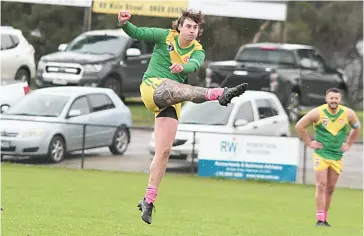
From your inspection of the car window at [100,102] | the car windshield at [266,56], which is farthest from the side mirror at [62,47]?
the car windshield at [266,56]

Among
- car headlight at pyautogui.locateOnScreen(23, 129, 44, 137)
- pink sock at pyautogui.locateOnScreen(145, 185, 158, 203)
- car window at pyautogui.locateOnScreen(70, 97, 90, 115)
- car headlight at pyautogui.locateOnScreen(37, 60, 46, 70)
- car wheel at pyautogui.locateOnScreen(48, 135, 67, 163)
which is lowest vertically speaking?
car wheel at pyautogui.locateOnScreen(48, 135, 67, 163)

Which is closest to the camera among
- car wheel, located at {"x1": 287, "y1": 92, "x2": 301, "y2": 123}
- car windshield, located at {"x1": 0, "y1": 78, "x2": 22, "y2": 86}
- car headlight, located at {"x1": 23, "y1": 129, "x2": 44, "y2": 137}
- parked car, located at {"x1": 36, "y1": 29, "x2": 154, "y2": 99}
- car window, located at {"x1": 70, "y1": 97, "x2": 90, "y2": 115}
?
car headlight, located at {"x1": 23, "y1": 129, "x2": 44, "y2": 137}

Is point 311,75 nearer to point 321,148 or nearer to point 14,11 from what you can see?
point 14,11

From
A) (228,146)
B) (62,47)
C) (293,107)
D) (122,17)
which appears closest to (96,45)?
(62,47)

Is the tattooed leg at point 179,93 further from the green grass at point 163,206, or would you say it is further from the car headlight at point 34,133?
the car headlight at point 34,133

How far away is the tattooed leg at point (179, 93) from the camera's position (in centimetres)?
995

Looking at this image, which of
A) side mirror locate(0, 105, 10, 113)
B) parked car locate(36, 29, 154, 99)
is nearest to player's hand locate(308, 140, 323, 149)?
side mirror locate(0, 105, 10, 113)

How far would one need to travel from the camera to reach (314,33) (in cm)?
2939

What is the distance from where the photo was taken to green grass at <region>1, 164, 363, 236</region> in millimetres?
12383

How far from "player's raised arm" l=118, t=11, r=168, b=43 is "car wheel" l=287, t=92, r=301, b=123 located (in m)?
15.3

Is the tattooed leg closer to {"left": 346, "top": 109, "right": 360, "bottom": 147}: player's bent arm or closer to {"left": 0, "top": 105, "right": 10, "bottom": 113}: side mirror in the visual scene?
{"left": 346, "top": 109, "right": 360, "bottom": 147}: player's bent arm

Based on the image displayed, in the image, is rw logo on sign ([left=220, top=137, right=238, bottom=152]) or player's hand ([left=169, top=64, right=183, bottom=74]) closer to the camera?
player's hand ([left=169, top=64, right=183, bottom=74])

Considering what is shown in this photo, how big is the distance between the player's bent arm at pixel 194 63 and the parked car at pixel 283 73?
13714mm

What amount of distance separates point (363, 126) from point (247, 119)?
8.55 m
